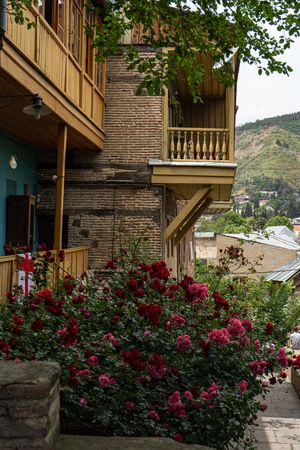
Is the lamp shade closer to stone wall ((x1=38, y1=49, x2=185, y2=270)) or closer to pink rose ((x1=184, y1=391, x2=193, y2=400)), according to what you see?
stone wall ((x1=38, y1=49, x2=185, y2=270))

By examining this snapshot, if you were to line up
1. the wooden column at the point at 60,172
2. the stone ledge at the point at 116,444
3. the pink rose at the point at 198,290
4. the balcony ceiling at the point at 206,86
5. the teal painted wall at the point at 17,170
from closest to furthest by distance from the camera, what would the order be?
the stone ledge at the point at 116,444 → the pink rose at the point at 198,290 → the wooden column at the point at 60,172 → the teal painted wall at the point at 17,170 → the balcony ceiling at the point at 206,86

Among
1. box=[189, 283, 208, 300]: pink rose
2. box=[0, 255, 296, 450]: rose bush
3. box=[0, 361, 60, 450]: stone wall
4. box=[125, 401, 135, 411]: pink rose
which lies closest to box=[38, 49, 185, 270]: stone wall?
box=[0, 255, 296, 450]: rose bush

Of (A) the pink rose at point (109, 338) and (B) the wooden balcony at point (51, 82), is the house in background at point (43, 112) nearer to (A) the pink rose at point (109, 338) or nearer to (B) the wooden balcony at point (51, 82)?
(B) the wooden balcony at point (51, 82)

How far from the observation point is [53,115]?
35.8 feet

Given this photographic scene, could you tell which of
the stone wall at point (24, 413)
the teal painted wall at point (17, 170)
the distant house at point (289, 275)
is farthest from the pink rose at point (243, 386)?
the distant house at point (289, 275)

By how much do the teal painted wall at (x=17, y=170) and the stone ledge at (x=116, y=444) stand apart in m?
8.81

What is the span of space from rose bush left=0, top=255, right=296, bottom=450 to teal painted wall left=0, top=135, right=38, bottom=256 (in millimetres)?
6570

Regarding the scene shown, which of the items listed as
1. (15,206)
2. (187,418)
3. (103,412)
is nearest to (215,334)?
(187,418)

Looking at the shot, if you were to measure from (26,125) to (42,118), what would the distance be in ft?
2.64

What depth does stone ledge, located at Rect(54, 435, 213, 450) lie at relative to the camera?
4.20 meters

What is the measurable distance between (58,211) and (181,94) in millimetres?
8301

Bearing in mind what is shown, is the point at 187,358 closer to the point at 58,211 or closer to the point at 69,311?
the point at 69,311

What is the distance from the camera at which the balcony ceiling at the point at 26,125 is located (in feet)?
30.2

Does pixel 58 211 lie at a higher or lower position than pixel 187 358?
higher
